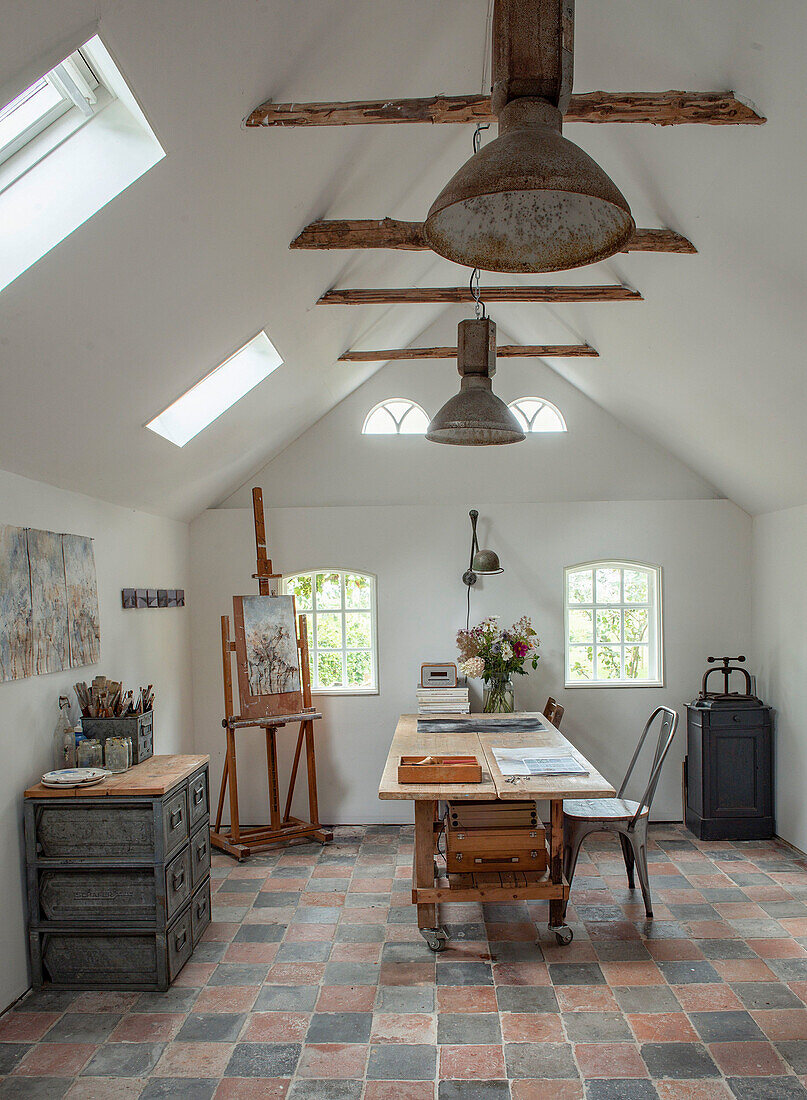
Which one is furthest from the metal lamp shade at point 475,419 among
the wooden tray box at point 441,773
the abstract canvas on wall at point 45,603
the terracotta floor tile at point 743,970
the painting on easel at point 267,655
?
the painting on easel at point 267,655

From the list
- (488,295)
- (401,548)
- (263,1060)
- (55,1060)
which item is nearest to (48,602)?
(55,1060)

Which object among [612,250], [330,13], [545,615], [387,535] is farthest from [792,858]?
[330,13]

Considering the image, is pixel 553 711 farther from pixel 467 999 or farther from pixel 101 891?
pixel 101 891

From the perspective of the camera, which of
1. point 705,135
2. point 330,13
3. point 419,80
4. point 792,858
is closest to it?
point 330,13

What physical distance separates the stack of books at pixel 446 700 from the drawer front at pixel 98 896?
286 cm

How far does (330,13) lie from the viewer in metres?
2.70

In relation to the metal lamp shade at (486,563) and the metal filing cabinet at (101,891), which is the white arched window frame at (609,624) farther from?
the metal filing cabinet at (101,891)

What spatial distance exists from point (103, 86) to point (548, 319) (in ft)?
12.6

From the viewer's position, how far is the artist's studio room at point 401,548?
280 cm

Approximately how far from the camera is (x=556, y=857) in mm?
4602

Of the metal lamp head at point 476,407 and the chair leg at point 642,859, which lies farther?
the chair leg at point 642,859

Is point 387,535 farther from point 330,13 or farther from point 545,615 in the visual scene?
point 330,13

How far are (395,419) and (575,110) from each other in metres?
4.04

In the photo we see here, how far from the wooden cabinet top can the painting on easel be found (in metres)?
1.50
